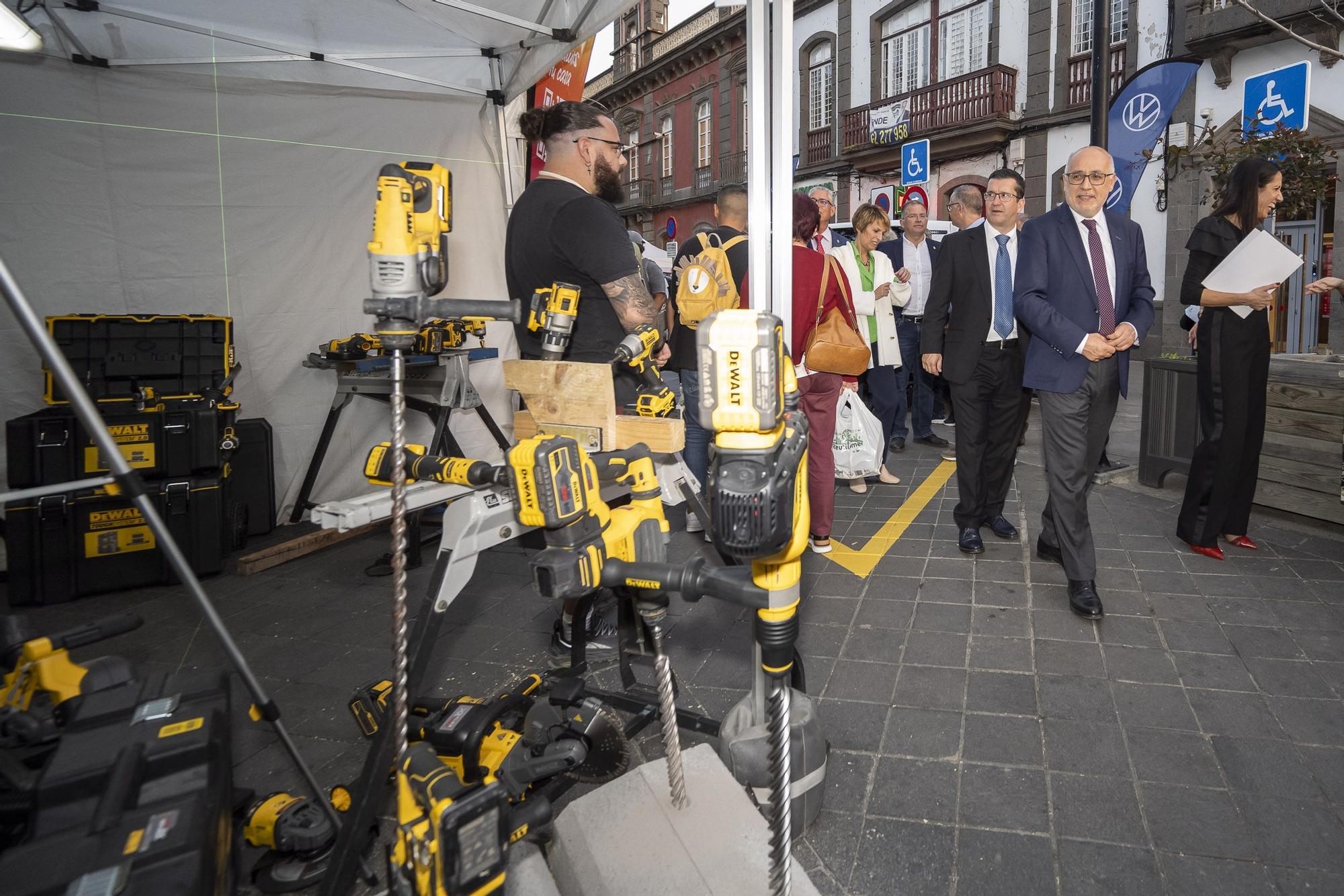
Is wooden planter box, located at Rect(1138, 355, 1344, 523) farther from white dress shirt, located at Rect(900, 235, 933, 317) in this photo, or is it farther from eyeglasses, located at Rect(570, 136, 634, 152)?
eyeglasses, located at Rect(570, 136, 634, 152)

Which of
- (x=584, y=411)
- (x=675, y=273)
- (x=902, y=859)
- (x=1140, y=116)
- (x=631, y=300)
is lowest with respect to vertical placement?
(x=902, y=859)

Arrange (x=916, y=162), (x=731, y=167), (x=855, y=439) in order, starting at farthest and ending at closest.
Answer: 1. (x=731, y=167)
2. (x=916, y=162)
3. (x=855, y=439)

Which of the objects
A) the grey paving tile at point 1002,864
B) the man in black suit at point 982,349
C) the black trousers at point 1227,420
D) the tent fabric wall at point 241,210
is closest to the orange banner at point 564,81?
the tent fabric wall at point 241,210

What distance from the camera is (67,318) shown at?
4.29 meters

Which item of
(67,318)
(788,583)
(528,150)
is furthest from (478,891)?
(528,150)

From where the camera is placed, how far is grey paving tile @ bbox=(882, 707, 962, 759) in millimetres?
2516

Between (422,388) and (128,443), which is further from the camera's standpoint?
(422,388)

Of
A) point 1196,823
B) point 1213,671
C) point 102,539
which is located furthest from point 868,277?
point 102,539

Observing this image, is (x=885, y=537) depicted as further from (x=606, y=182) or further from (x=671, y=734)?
(x=671, y=734)

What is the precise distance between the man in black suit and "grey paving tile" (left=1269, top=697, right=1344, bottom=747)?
1.77m

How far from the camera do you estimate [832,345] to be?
391cm

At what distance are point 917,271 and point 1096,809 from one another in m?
5.85

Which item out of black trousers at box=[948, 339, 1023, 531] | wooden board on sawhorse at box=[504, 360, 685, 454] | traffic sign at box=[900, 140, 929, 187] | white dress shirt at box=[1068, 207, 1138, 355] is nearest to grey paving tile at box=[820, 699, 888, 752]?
wooden board on sawhorse at box=[504, 360, 685, 454]

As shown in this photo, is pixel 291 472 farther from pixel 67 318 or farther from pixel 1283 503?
pixel 1283 503
